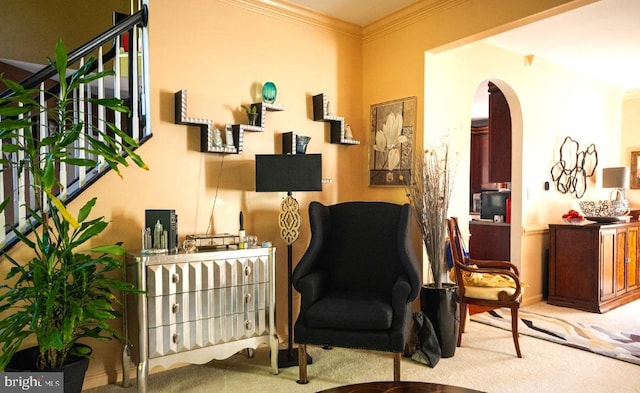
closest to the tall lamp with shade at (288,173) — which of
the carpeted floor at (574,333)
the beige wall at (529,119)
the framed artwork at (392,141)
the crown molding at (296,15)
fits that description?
the framed artwork at (392,141)

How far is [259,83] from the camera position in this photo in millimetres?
3398

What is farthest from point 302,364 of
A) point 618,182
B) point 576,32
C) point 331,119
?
point 618,182

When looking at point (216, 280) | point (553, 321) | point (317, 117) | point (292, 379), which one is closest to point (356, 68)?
point (317, 117)

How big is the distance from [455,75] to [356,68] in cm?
87

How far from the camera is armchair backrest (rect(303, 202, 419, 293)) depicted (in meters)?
3.10

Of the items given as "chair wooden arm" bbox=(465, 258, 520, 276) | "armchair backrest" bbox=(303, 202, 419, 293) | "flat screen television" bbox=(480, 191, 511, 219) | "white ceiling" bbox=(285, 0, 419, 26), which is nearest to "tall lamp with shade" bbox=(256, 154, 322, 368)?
"armchair backrest" bbox=(303, 202, 419, 293)

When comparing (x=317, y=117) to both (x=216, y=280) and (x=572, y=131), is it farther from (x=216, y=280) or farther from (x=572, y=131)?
(x=572, y=131)

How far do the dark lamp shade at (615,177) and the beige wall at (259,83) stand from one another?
2.22 m

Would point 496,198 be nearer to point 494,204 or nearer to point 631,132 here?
point 494,204

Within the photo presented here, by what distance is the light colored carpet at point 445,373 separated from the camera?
268 cm

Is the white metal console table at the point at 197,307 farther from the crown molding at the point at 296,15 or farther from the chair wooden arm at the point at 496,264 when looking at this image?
the crown molding at the point at 296,15

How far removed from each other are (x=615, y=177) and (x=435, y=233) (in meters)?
3.02

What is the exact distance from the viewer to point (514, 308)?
3.17m

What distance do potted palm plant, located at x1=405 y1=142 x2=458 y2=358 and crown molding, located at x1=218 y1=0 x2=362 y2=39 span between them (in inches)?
52.8
